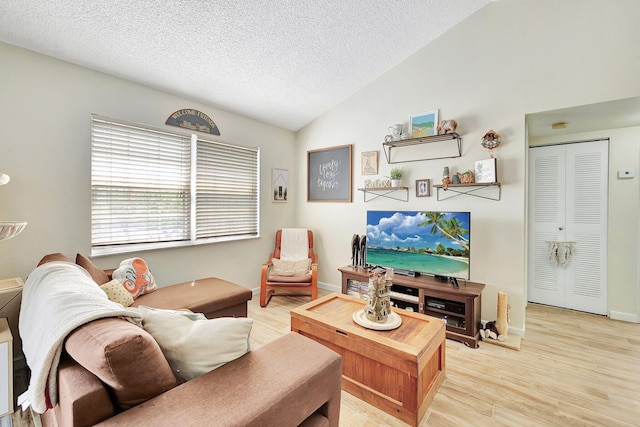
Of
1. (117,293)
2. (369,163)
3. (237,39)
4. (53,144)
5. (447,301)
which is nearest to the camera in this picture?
(117,293)

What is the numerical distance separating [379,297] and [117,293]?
6.39ft

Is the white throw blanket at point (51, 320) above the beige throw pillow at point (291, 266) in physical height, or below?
above

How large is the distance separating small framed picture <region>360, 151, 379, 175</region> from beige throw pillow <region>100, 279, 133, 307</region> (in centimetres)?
284

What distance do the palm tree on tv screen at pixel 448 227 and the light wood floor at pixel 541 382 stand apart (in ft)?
3.15

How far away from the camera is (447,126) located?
291cm

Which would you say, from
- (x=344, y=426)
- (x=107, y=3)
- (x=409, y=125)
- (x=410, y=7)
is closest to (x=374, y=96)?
(x=409, y=125)

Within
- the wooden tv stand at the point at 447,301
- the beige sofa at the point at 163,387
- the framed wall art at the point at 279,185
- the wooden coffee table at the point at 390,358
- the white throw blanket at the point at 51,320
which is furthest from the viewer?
the framed wall art at the point at 279,185

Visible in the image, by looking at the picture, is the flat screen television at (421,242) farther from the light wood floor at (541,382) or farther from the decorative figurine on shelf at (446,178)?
the light wood floor at (541,382)

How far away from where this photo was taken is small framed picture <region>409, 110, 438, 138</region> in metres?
3.10

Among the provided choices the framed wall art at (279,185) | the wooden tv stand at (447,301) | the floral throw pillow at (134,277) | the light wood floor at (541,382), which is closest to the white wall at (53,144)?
the floral throw pillow at (134,277)

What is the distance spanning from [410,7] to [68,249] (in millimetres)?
3728

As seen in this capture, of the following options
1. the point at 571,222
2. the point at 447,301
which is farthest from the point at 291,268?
the point at 571,222

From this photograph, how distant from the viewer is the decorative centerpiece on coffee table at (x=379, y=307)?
185 cm

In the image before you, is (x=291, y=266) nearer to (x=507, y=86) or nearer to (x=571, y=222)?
(x=507, y=86)
